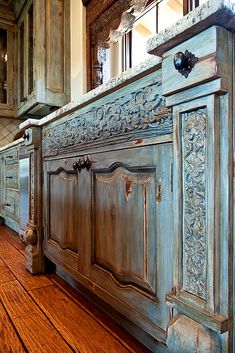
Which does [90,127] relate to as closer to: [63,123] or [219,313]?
[63,123]

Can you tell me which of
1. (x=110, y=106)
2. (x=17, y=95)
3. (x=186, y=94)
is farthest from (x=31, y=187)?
(x=17, y=95)

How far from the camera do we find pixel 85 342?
2.61 feet

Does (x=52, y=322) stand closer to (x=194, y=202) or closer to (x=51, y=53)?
(x=194, y=202)

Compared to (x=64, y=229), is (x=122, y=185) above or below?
above

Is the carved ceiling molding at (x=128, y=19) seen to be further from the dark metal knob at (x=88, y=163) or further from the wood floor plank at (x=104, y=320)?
the wood floor plank at (x=104, y=320)

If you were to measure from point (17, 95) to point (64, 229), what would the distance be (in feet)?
7.30

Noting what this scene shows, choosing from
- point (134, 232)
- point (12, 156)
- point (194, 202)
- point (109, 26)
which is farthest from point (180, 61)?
point (12, 156)

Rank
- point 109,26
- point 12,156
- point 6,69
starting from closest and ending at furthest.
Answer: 1. point 109,26
2. point 12,156
3. point 6,69

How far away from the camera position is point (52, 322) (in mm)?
909

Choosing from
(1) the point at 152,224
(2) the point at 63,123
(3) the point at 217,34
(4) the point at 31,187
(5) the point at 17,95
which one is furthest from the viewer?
(5) the point at 17,95

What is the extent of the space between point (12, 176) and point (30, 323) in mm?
1744

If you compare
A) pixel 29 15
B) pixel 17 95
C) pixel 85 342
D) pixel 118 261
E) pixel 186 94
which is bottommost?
pixel 85 342

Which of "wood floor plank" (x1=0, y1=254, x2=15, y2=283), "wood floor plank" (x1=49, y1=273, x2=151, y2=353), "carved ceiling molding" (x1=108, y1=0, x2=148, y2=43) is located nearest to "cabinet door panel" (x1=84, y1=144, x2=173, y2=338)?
"wood floor plank" (x1=49, y1=273, x2=151, y2=353)

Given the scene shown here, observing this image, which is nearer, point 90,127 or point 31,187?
point 90,127
